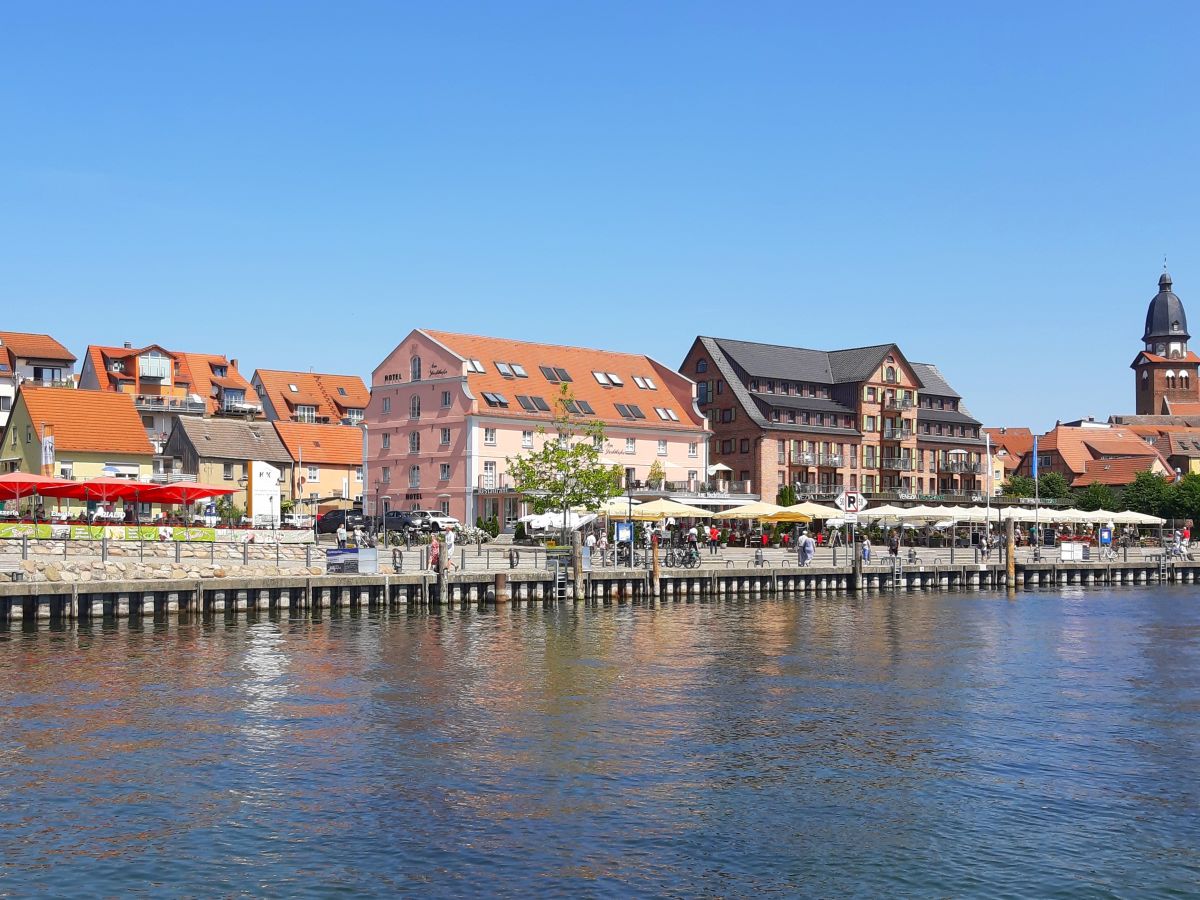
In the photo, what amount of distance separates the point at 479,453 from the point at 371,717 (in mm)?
61821

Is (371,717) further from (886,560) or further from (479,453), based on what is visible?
(479,453)

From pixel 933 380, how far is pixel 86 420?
75.0 meters

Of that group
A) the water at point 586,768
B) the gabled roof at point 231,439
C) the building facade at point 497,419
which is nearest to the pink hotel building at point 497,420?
the building facade at point 497,419

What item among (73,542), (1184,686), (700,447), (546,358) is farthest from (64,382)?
(1184,686)

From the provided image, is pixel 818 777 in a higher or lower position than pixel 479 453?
lower

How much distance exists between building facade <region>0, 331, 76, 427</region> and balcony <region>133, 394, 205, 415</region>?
7181mm

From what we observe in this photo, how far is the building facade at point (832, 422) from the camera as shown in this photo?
109 metres

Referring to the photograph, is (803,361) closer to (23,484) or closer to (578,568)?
(578,568)

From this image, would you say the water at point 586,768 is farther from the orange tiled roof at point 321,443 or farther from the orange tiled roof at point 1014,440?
the orange tiled roof at point 1014,440

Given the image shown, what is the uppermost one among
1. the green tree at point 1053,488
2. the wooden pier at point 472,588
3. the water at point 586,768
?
the green tree at point 1053,488

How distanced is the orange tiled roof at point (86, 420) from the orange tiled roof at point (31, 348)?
126 feet

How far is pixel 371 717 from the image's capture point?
28578 mm

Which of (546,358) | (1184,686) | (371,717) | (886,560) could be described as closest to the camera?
(371,717)

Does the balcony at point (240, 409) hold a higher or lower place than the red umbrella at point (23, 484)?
higher
